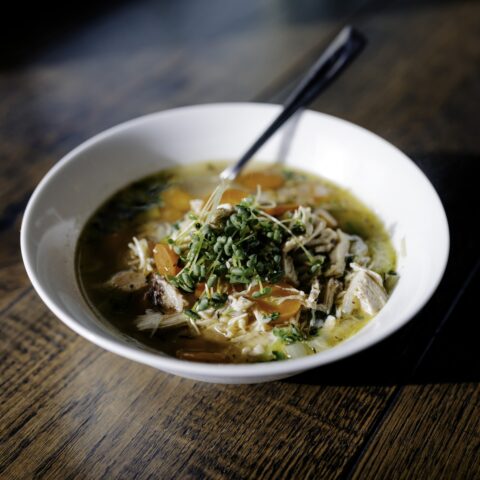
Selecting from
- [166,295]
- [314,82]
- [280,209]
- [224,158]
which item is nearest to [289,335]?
[166,295]

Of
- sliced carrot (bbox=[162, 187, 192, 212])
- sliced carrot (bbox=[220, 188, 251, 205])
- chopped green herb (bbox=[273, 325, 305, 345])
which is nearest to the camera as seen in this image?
chopped green herb (bbox=[273, 325, 305, 345])

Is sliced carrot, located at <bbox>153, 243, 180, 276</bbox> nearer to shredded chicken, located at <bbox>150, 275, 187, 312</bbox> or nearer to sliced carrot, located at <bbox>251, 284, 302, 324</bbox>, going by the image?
shredded chicken, located at <bbox>150, 275, 187, 312</bbox>

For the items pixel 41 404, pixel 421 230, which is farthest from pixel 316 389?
pixel 41 404

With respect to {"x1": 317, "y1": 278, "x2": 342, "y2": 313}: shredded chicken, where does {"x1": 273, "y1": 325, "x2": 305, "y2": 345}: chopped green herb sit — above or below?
above

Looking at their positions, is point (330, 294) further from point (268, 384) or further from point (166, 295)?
point (166, 295)

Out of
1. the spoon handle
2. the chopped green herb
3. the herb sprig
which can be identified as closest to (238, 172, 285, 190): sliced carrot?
the spoon handle

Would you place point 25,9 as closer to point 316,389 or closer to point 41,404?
point 41,404

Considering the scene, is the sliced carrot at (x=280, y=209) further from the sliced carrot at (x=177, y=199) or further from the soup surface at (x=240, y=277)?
the sliced carrot at (x=177, y=199)
